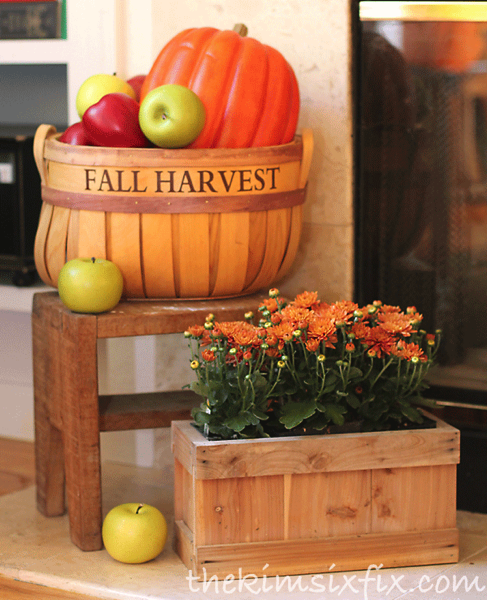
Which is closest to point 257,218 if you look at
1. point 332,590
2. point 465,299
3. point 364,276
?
point 364,276

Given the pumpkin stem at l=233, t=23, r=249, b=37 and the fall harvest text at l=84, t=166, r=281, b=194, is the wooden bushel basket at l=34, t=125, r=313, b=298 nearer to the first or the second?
the fall harvest text at l=84, t=166, r=281, b=194

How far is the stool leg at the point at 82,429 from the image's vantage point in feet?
5.27

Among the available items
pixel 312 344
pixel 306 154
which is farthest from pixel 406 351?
pixel 306 154

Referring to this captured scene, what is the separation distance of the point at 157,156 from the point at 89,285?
0.91 ft

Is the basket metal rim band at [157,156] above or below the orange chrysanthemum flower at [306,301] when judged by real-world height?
above

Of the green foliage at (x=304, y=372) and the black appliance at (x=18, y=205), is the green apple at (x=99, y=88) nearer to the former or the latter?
the black appliance at (x=18, y=205)

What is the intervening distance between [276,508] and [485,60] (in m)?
1.06

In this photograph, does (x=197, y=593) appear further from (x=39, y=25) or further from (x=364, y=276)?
(x=39, y=25)

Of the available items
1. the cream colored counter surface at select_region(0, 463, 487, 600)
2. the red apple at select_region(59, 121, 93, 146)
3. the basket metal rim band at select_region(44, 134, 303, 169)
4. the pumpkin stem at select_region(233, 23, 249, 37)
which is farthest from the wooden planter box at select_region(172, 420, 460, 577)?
the pumpkin stem at select_region(233, 23, 249, 37)

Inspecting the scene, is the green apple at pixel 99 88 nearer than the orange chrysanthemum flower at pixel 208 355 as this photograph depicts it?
No

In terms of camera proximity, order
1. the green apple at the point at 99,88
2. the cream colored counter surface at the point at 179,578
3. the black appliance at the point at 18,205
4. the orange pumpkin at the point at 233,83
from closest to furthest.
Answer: the cream colored counter surface at the point at 179,578
the orange pumpkin at the point at 233,83
the green apple at the point at 99,88
the black appliance at the point at 18,205

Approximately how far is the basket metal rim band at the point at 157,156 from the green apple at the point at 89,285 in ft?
0.64

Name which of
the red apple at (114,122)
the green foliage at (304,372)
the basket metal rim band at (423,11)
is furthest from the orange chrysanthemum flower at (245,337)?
the basket metal rim band at (423,11)

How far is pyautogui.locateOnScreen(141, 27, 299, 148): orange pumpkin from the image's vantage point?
5.61 ft
